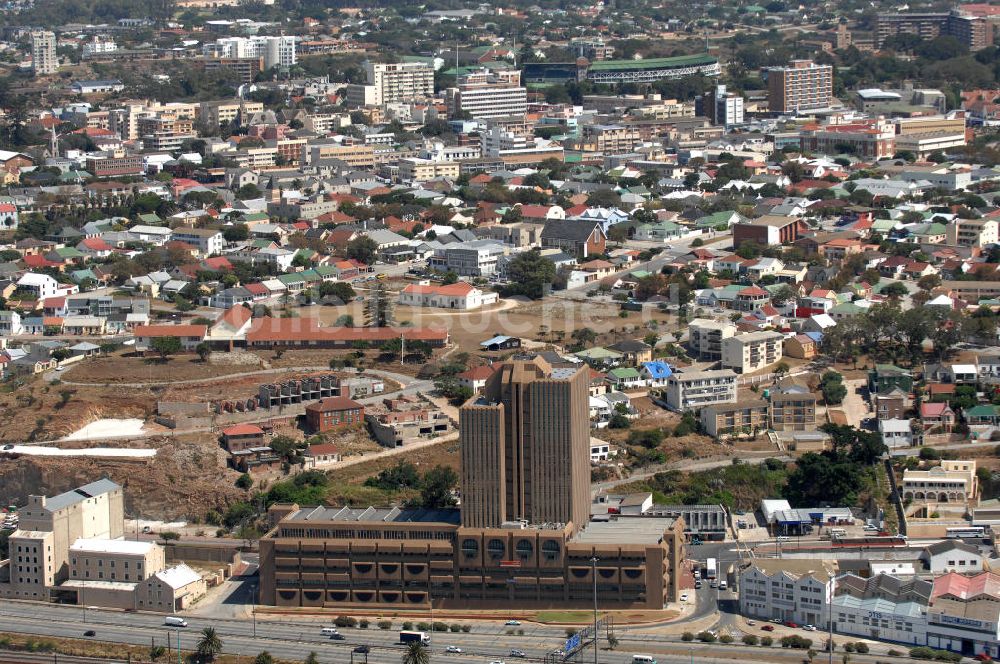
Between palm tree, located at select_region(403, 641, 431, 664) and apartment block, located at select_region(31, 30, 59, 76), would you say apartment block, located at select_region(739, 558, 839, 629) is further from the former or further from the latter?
apartment block, located at select_region(31, 30, 59, 76)

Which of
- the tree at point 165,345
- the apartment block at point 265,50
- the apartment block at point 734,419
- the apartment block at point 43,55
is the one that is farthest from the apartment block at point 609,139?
the apartment block at point 734,419

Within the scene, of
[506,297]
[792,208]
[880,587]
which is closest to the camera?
[880,587]

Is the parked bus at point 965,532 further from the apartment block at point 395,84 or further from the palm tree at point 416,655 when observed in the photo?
the apartment block at point 395,84

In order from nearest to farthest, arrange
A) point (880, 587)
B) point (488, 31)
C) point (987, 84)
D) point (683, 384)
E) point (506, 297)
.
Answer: point (880, 587)
point (683, 384)
point (506, 297)
point (987, 84)
point (488, 31)

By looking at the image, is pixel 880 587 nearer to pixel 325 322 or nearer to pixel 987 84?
pixel 325 322

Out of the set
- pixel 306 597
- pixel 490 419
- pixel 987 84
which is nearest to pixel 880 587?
pixel 490 419

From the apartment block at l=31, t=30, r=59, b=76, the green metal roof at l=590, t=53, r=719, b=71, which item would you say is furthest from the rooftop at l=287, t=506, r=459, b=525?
the apartment block at l=31, t=30, r=59, b=76

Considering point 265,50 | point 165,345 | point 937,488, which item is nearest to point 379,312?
point 165,345
